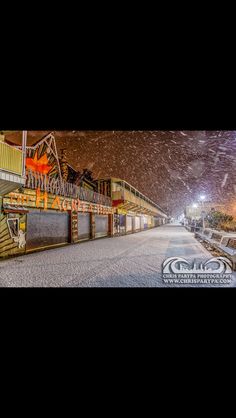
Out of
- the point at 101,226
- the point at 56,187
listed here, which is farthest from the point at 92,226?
the point at 56,187

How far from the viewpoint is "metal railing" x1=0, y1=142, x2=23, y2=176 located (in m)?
8.16

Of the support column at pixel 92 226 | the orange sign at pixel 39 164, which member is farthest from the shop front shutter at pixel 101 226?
the orange sign at pixel 39 164

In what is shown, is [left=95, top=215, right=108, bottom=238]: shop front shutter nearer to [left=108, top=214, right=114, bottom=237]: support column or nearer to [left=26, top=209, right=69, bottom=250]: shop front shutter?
[left=108, top=214, right=114, bottom=237]: support column

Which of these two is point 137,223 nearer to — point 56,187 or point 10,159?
point 56,187

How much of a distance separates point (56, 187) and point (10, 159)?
429 centimetres

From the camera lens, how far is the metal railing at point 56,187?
34.9ft

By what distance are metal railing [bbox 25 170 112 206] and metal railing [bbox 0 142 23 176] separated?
1387 mm

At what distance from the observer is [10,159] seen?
852 centimetres

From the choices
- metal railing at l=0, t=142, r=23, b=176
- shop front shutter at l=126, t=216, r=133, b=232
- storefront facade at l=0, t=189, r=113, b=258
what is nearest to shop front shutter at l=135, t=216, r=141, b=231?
shop front shutter at l=126, t=216, r=133, b=232
